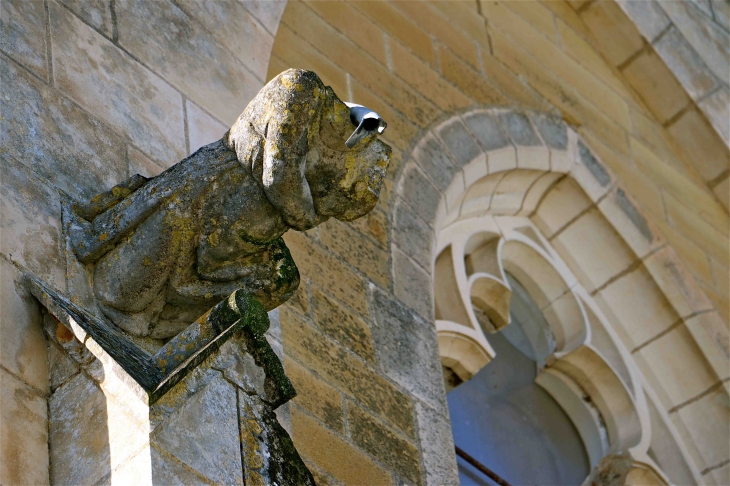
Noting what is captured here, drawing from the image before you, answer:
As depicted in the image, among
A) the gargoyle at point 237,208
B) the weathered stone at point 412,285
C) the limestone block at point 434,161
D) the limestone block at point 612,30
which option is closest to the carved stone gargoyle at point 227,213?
the gargoyle at point 237,208

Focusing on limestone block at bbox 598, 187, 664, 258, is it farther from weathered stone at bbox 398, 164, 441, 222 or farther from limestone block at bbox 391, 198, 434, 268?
limestone block at bbox 391, 198, 434, 268

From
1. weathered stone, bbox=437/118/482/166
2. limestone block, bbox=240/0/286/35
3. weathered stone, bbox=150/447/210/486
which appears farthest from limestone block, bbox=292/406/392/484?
weathered stone, bbox=437/118/482/166

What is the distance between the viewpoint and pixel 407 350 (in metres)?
3.78

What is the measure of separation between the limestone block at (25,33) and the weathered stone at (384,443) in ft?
3.98

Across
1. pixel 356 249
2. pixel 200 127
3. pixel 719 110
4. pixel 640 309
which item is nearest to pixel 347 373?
pixel 356 249

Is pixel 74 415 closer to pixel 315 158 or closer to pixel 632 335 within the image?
pixel 315 158

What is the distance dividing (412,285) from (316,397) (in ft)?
2.73

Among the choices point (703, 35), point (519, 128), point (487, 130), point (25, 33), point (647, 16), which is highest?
point (703, 35)

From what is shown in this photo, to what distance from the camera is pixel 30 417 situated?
7.34 feet

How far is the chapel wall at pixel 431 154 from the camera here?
11.6ft

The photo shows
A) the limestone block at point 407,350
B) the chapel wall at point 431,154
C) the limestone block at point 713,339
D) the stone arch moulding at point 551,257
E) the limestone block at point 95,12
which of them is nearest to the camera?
the limestone block at point 95,12

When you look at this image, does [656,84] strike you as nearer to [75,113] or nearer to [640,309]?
[640,309]

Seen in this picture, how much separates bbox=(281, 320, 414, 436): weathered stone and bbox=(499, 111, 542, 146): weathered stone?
1762 millimetres

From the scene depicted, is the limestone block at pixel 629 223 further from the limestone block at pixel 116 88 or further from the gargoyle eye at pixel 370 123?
the gargoyle eye at pixel 370 123
